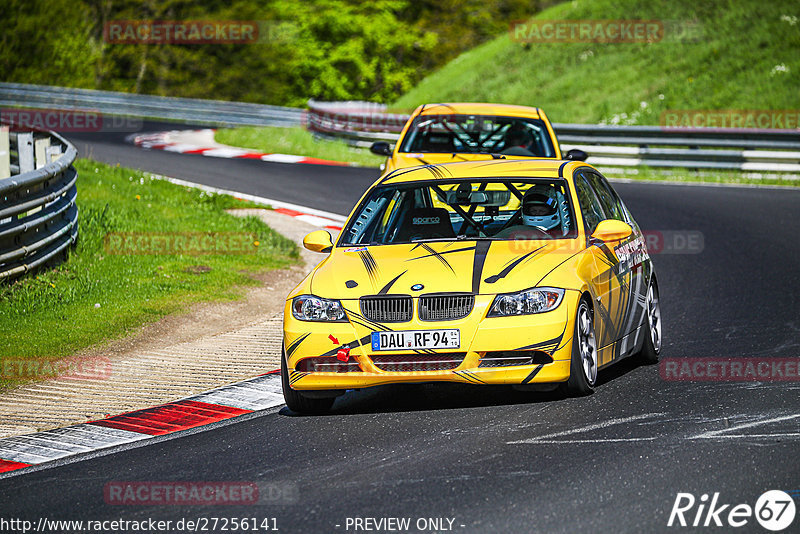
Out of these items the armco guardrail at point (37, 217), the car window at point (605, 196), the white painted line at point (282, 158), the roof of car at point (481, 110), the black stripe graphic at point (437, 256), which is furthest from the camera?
the white painted line at point (282, 158)

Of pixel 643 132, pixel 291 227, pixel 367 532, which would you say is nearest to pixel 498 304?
pixel 367 532

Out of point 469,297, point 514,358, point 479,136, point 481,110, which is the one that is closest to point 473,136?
point 479,136

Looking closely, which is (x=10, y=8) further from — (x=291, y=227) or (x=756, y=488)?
(x=756, y=488)

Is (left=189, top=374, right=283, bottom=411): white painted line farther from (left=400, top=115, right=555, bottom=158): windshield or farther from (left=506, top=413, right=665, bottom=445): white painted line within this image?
(left=400, top=115, right=555, bottom=158): windshield

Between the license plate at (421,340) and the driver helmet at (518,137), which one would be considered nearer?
the license plate at (421,340)

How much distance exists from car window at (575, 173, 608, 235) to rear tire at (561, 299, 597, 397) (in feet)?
2.85

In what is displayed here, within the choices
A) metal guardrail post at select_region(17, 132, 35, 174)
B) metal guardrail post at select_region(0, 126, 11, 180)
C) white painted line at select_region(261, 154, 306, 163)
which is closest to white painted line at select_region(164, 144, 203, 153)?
white painted line at select_region(261, 154, 306, 163)

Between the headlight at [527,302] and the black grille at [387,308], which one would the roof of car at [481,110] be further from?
the black grille at [387,308]

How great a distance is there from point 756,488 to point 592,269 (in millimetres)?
2592

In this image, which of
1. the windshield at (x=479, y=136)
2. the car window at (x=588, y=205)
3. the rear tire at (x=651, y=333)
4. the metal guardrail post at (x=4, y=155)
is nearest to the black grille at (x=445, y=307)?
the car window at (x=588, y=205)

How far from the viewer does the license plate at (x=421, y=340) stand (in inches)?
299

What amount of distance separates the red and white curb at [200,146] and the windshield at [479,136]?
38.8 feet

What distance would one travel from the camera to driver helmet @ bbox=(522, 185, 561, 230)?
9141 mm

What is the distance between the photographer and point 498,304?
770 cm
